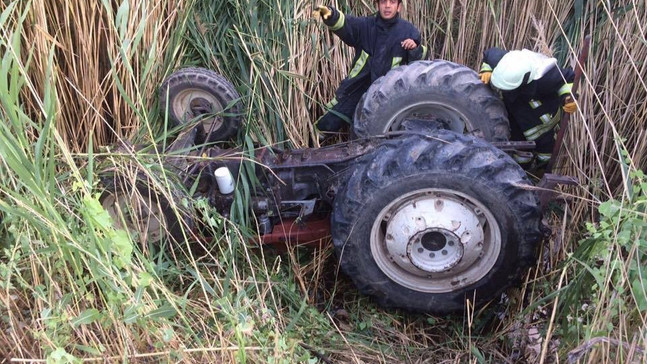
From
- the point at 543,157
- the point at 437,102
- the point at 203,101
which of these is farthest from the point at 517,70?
the point at 203,101

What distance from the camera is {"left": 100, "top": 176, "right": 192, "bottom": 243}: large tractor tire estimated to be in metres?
2.30

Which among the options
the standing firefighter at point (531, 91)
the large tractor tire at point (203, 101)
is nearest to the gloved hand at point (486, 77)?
the standing firefighter at point (531, 91)

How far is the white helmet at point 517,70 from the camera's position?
2621 millimetres

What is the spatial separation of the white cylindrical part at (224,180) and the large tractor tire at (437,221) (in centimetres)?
49

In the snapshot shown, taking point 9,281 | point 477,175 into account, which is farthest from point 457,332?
point 9,281

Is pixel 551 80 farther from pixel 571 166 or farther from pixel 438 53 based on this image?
pixel 438 53

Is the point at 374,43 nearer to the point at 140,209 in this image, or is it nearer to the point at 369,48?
the point at 369,48

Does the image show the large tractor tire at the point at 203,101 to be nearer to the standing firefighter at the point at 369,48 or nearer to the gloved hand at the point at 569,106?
the standing firefighter at the point at 369,48

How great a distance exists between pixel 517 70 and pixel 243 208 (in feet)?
4.60

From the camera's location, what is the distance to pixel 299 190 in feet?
8.58

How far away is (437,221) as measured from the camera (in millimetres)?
2311

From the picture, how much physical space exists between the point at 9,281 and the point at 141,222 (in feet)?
2.17

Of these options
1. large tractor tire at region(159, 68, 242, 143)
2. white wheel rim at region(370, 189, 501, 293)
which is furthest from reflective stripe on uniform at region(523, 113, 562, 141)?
large tractor tire at region(159, 68, 242, 143)

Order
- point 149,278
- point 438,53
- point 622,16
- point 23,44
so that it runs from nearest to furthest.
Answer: point 149,278
point 23,44
point 622,16
point 438,53
